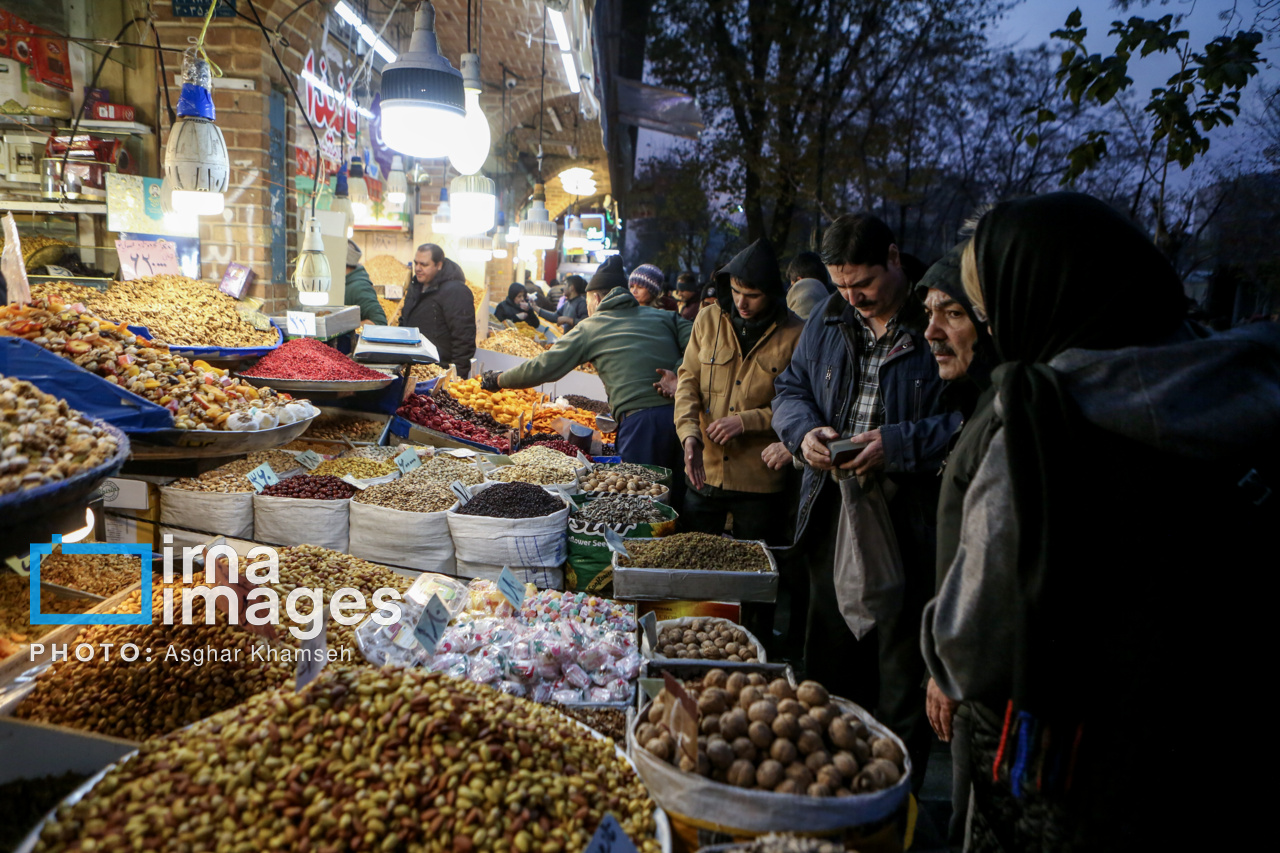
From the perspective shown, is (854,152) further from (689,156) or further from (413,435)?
(413,435)

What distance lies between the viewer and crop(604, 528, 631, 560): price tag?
3111 millimetres

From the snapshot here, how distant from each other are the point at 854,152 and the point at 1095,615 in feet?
50.6

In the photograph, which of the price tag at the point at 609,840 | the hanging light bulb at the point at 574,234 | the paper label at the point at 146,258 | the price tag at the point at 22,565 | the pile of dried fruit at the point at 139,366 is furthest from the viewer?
the hanging light bulb at the point at 574,234

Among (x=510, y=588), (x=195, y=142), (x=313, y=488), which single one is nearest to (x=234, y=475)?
(x=313, y=488)

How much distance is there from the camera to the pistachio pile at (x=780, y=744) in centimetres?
156

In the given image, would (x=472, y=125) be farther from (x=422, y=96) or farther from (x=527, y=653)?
(x=527, y=653)

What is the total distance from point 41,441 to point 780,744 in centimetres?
160

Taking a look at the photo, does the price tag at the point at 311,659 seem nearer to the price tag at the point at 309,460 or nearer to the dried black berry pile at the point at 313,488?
the dried black berry pile at the point at 313,488

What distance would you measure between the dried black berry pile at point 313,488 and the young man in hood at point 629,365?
1.36 m

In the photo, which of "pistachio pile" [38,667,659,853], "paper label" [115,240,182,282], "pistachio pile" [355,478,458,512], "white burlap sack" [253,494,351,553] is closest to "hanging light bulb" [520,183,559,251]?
"paper label" [115,240,182,282]

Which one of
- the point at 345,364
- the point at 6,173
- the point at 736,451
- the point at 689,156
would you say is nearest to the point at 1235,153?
the point at 736,451

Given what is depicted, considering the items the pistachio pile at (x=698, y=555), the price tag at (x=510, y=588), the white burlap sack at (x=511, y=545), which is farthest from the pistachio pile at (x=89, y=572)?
the pistachio pile at (x=698, y=555)

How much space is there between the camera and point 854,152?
50.2 ft

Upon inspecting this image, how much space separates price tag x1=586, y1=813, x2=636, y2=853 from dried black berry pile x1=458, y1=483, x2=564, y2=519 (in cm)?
207
